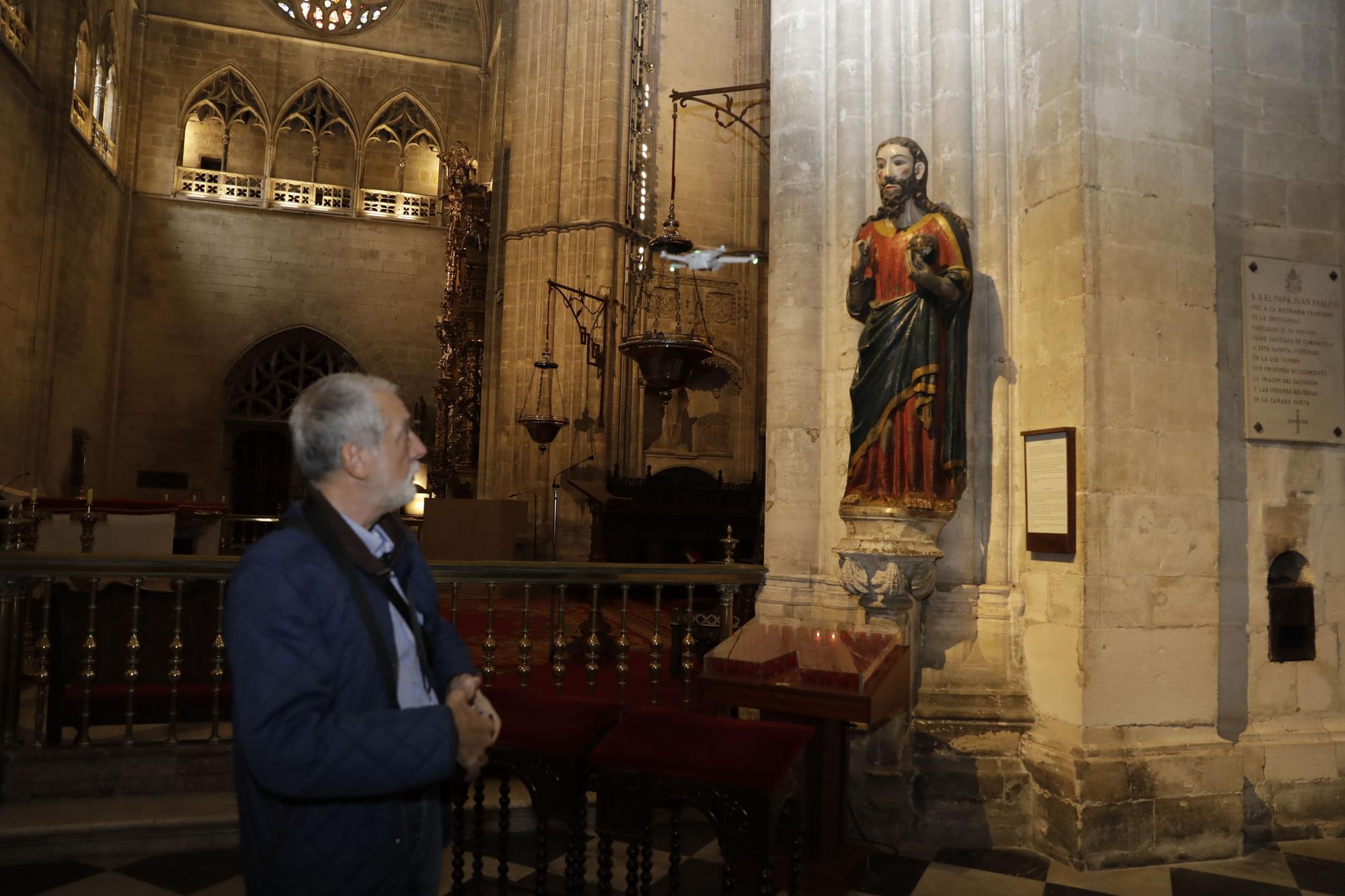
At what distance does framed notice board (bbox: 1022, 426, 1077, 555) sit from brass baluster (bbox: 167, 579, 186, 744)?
136 inches

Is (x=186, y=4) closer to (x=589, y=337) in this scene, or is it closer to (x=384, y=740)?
(x=589, y=337)

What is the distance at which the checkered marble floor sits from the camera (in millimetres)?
3287

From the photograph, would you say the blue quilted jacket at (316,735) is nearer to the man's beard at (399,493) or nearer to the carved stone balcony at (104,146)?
the man's beard at (399,493)

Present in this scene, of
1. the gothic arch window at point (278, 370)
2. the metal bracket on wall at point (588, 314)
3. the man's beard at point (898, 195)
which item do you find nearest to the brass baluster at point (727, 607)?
the man's beard at point (898, 195)

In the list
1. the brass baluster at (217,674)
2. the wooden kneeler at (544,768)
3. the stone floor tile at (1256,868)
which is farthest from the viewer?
the brass baluster at (217,674)

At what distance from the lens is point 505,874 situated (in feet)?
10.3

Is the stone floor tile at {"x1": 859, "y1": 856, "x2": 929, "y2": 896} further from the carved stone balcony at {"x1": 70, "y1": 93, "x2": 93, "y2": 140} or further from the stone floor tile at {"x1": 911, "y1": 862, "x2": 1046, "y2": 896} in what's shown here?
the carved stone balcony at {"x1": 70, "y1": 93, "x2": 93, "y2": 140}

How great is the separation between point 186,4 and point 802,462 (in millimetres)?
18508

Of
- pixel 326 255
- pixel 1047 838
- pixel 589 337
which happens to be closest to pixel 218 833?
pixel 1047 838

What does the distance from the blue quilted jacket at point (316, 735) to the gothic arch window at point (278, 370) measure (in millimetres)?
17320

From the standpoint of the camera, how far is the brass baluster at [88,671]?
3648 mm

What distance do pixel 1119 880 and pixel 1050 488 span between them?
1472 millimetres

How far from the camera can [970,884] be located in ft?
11.3

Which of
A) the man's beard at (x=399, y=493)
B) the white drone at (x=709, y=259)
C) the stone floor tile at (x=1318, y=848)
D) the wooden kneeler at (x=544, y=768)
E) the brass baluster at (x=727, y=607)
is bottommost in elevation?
the stone floor tile at (x=1318, y=848)
